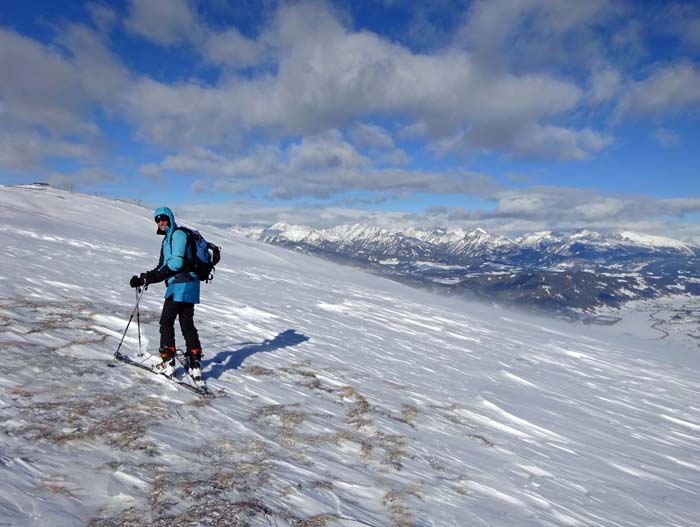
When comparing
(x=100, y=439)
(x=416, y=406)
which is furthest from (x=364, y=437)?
(x=100, y=439)

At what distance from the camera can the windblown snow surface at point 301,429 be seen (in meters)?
4.43

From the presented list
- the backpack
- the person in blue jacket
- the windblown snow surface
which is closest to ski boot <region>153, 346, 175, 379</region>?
the person in blue jacket

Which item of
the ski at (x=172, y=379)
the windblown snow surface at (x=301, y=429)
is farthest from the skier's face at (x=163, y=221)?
the windblown snow surface at (x=301, y=429)

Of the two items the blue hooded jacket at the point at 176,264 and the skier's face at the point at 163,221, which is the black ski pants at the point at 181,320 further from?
the skier's face at the point at 163,221

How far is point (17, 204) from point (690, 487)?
151ft

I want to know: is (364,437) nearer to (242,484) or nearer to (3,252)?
(242,484)

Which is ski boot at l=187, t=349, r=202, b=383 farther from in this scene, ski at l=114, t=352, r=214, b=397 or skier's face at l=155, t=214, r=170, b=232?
skier's face at l=155, t=214, r=170, b=232

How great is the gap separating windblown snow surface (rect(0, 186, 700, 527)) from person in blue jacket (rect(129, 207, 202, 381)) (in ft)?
1.70

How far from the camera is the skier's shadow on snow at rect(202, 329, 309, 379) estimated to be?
28.9 feet

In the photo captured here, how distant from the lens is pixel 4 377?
5992mm

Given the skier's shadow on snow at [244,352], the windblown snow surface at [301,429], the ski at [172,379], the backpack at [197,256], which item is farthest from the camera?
the skier's shadow on snow at [244,352]

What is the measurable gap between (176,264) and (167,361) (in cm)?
176

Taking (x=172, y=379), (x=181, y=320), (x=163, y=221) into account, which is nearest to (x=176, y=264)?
(x=163, y=221)

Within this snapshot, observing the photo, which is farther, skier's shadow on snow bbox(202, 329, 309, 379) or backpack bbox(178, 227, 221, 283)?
skier's shadow on snow bbox(202, 329, 309, 379)
